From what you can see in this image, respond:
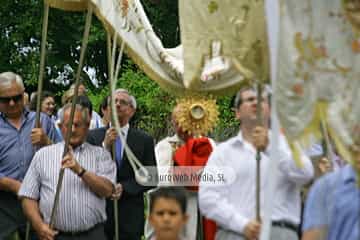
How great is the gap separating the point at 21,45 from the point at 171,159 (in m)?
16.8

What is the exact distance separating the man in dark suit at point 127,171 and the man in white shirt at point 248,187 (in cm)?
219

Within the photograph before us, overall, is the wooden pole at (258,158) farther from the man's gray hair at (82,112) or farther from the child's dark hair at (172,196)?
the man's gray hair at (82,112)

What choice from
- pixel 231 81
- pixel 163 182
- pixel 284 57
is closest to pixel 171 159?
pixel 163 182

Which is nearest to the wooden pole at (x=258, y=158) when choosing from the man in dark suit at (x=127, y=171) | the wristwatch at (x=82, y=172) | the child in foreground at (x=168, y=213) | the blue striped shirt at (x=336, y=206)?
the child in foreground at (x=168, y=213)

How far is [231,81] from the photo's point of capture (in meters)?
9.55

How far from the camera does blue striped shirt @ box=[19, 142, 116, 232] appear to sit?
9.17 m

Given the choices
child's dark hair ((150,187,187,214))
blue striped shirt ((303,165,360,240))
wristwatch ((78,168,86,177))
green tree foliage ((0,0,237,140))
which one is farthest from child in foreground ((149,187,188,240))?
green tree foliage ((0,0,237,140))

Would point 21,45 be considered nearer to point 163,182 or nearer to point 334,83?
point 163,182

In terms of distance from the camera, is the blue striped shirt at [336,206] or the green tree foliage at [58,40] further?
the green tree foliage at [58,40]

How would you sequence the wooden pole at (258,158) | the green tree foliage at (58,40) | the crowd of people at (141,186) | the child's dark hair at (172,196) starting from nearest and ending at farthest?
the crowd of people at (141,186) < the child's dark hair at (172,196) < the wooden pole at (258,158) < the green tree foliage at (58,40)

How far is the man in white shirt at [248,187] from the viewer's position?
768cm

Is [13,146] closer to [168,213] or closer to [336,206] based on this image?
[168,213]

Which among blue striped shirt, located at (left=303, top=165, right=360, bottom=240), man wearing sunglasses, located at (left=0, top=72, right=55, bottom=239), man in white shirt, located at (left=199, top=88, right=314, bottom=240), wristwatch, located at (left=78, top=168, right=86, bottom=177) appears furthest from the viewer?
man wearing sunglasses, located at (left=0, top=72, right=55, bottom=239)

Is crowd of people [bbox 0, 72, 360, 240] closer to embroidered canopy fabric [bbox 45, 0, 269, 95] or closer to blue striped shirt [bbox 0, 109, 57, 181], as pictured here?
blue striped shirt [bbox 0, 109, 57, 181]
